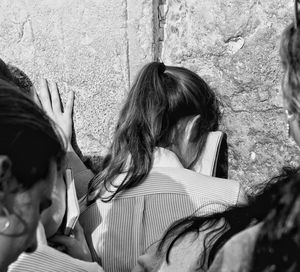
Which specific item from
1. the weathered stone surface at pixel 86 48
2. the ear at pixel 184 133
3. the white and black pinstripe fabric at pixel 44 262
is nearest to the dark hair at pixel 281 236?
the white and black pinstripe fabric at pixel 44 262

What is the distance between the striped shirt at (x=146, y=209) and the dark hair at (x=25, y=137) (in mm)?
921

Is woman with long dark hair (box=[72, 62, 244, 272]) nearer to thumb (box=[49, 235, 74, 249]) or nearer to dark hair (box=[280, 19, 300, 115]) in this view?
thumb (box=[49, 235, 74, 249])

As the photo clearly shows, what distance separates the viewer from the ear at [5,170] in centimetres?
131

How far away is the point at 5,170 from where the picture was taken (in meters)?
1.31

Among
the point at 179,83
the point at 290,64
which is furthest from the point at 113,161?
the point at 290,64

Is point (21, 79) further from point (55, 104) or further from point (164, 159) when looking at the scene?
point (164, 159)

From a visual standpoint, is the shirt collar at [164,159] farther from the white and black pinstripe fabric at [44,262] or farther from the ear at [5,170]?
the ear at [5,170]

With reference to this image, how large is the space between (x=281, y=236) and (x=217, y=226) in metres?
0.51

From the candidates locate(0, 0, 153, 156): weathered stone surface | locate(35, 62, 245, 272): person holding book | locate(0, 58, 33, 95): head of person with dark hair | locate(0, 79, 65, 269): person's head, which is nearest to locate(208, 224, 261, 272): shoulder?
locate(0, 79, 65, 269): person's head

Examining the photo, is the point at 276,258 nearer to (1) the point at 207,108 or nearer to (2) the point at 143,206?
(2) the point at 143,206

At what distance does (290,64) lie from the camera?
1.46 meters

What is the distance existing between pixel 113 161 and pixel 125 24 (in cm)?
62

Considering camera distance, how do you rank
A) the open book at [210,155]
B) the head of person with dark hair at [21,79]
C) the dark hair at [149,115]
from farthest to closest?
the head of person with dark hair at [21,79] < the open book at [210,155] < the dark hair at [149,115]

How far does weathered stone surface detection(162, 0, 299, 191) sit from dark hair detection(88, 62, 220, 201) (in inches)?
4.6
